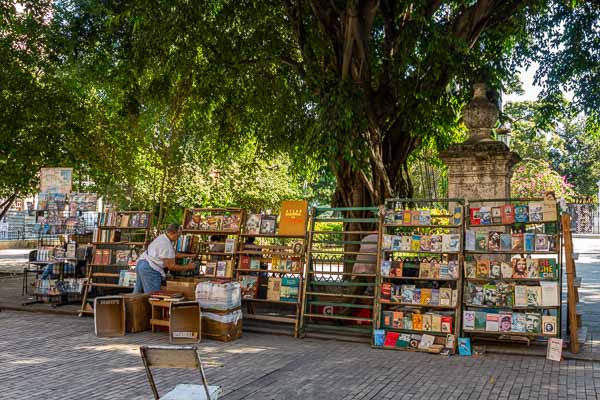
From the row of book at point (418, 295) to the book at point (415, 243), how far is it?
1.83 ft

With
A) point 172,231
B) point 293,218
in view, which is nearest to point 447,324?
point 293,218

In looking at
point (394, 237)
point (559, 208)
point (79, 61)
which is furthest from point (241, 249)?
point (79, 61)

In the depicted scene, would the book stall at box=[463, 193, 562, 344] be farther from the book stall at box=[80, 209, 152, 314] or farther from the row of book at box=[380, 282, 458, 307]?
the book stall at box=[80, 209, 152, 314]

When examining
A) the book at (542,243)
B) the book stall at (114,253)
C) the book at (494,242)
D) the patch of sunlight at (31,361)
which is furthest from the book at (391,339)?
the book stall at (114,253)

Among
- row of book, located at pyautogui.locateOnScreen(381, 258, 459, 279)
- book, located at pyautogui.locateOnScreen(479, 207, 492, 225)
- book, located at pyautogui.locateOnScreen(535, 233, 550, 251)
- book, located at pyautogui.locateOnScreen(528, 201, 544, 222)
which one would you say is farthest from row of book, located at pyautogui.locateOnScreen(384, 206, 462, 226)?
book, located at pyautogui.locateOnScreen(535, 233, 550, 251)

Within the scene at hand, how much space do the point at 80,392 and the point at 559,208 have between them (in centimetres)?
635

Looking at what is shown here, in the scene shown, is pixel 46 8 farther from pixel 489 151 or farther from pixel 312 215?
pixel 489 151

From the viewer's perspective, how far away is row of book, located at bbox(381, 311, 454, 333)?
7.84m

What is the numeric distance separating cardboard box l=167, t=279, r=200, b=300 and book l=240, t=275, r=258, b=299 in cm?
77

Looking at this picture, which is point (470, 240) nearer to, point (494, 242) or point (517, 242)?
point (494, 242)

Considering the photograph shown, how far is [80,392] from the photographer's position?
19.2 ft

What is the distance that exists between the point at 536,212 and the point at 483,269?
106cm

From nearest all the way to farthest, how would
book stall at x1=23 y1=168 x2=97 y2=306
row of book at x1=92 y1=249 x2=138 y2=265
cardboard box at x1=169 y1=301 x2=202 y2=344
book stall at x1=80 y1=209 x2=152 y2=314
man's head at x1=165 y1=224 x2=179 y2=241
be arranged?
cardboard box at x1=169 y1=301 x2=202 y2=344 < man's head at x1=165 y1=224 x2=179 y2=241 < book stall at x1=80 y1=209 x2=152 y2=314 < row of book at x1=92 y1=249 x2=138 y2=265 < book stall at x1=23 y1=168 x2=97 y2=306

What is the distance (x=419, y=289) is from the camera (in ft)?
26.8
